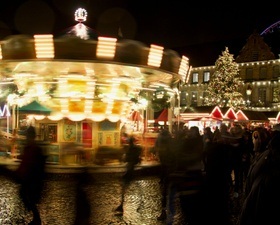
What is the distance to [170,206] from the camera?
23.4 ft

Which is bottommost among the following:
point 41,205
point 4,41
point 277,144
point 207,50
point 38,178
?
point 41,205

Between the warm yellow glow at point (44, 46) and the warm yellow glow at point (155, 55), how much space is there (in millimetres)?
2966

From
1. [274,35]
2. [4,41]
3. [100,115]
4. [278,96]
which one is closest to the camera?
[4,41]

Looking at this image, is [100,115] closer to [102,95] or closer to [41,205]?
[102,95]

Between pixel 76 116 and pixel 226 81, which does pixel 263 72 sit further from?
pixel 76 116

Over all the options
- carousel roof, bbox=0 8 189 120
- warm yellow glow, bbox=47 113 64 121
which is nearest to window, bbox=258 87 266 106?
carousel roof, bbox=0 8 189 120

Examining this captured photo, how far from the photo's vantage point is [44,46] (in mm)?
12352

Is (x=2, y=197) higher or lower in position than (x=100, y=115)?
lower

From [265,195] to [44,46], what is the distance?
10.0 meters

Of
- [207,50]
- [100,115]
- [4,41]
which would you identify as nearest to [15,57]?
[4,41]

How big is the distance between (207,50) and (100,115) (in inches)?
1890

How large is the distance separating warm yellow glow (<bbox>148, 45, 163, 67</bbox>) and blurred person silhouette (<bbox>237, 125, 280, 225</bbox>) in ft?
32.5

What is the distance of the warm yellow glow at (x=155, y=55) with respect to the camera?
13.3 meters

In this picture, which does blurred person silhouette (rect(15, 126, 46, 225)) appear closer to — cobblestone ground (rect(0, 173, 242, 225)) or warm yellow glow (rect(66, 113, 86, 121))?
cobblestone ground (rect(0, 173, 242, 225))
